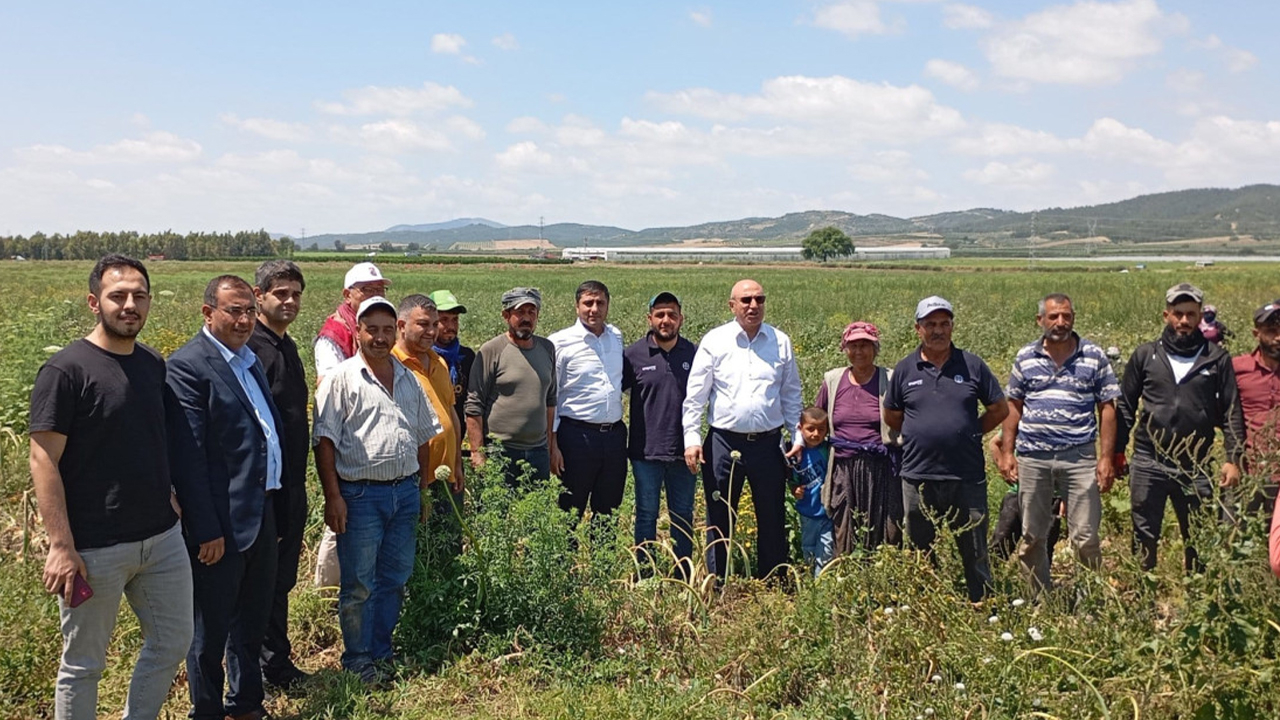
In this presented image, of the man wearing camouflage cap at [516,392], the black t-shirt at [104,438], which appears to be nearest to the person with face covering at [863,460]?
the man wearing camouflage cap at [516,392]

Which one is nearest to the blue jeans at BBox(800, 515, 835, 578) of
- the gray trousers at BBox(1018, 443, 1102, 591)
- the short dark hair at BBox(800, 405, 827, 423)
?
the short dark hair at BBox(800, 405, 827, 423)

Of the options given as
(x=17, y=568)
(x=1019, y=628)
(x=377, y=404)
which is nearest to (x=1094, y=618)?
(x=1019, y=628)

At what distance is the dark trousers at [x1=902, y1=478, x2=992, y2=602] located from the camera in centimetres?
483

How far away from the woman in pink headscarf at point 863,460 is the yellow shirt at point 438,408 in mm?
2333

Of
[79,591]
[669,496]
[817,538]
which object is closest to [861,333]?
[817,538]

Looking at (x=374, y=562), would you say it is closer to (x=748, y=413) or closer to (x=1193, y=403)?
(x=748, y=413)

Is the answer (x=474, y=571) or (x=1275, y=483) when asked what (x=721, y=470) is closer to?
(x=474, y=571)

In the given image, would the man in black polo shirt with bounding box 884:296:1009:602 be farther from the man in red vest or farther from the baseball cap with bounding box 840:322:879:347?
the man in red vest

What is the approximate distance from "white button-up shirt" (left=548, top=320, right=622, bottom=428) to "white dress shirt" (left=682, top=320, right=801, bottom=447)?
0.51 metres

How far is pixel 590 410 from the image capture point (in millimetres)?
5621

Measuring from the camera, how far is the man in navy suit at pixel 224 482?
11.3ft

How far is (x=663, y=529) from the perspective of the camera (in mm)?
6363

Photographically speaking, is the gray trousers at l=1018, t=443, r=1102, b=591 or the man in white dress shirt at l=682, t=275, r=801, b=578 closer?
the gray trousers at l=1018, t=443, r=1102, b=591

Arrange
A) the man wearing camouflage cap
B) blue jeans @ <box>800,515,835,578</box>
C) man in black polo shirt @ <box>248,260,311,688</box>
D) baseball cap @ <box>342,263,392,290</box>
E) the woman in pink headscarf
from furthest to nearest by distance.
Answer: blue jeans @ <box>800,515,835,578</box>, the man wearing camouflage cap, the woman in pink headscarf, baseball cap @ <box>342,263,392,290</box>, man in black polo shirt @ <box>248,260,311,688</box>
